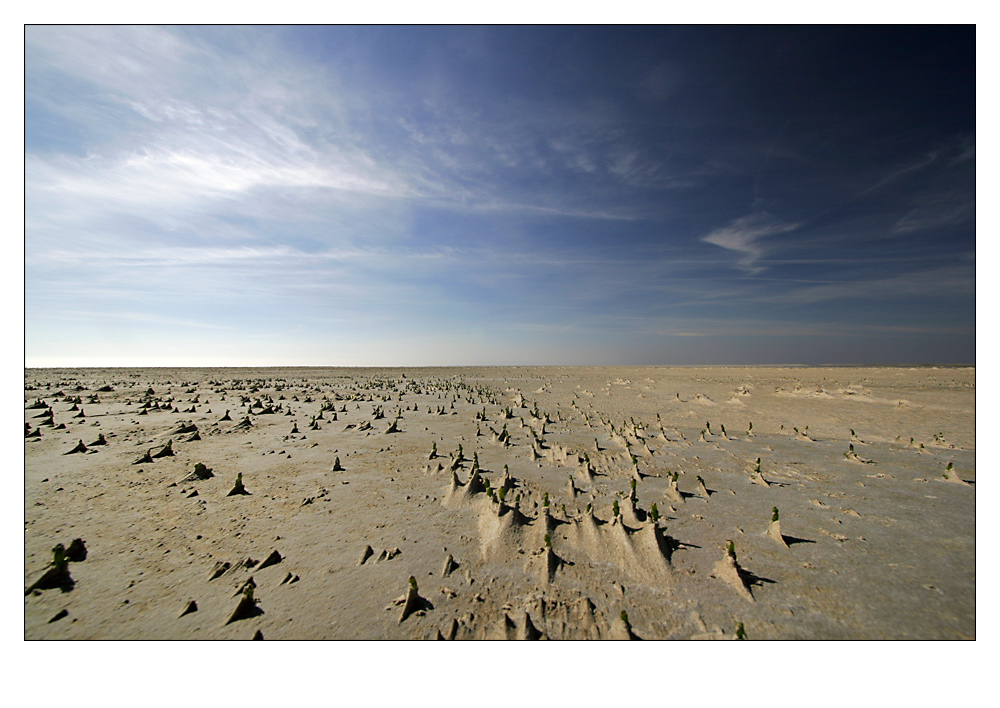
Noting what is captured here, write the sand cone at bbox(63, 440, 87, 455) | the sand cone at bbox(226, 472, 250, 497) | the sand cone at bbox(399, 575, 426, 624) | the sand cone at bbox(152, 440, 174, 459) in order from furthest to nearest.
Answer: the sand cone at bbox(63, 440, 87, 455) → the sand cone at bbox(152, 440, 174, 459) → the sand cone at bbox(226, 472, 250, 497) → the sand cone at bbox(399, 575, 426, 624)

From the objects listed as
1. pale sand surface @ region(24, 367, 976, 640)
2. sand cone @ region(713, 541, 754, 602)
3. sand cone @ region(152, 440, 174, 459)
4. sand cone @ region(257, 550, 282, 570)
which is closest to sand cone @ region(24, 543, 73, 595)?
pale sand surface @ region(24, 367, 976, 640)

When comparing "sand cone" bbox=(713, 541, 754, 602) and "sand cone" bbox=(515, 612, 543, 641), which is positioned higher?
"sand cone" bbox=(713, 541, 754, 602)

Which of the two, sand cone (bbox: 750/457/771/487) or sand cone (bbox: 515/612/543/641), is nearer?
sand cone (bbox: 515/612/543/641)

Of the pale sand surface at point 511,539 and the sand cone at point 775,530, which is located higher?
the sand cone at point 775,530

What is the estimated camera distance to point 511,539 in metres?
6.35

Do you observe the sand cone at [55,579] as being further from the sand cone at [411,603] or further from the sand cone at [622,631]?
the sand cone at [622,631]

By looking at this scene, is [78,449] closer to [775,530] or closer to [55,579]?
[55,579]

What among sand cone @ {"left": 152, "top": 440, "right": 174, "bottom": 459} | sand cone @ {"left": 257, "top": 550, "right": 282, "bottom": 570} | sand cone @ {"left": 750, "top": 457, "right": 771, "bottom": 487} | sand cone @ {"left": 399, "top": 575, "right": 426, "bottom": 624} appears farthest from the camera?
sand cone @ {"left": 152, "top": 440, "right": 174, "bottom": 459}

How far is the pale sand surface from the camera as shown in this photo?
4.58 meters

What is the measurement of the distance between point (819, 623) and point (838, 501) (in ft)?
16.6

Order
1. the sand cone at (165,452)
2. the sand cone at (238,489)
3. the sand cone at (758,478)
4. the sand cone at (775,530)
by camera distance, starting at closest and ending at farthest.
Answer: the sand cone at (775,530)
the sand cone at (238,489)
the sand cone at (758,478)
the sand cone at (165,452)

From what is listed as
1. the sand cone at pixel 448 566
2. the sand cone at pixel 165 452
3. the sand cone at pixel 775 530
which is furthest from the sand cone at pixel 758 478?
the sand cone at pixel 165 452

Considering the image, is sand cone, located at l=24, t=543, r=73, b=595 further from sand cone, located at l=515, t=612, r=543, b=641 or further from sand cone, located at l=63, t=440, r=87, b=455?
sand cone, located at l=63, t=440, r=87, b=455

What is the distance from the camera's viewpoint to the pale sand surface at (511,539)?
15.0 ft
